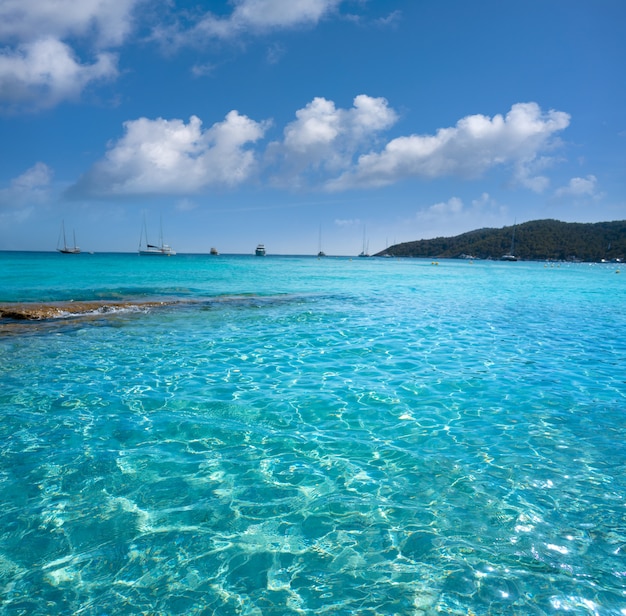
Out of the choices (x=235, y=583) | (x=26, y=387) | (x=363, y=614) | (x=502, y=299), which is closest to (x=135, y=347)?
(x=26, y=387)

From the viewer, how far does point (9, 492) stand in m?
5.63

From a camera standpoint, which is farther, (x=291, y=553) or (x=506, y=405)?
(x=506, y=405)

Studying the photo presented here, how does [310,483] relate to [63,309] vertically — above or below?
below

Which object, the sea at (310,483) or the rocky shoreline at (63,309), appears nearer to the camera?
the sea at (310,483)

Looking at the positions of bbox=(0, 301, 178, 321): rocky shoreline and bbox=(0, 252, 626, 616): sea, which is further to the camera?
bbox=(0, 301, 178, 321): rocky shoreline

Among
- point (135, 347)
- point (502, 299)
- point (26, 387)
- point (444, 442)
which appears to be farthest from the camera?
point (502, 299)

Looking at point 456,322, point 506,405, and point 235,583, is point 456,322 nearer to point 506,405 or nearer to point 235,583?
point 506,405

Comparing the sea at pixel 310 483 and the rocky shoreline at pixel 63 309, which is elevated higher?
the rocky shoreline at pixel 63 309

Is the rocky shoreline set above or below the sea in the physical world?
above

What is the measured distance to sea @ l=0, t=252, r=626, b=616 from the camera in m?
4.12

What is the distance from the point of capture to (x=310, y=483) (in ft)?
19.7

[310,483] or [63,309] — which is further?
[63,309]

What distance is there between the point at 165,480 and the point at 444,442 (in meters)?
4.68

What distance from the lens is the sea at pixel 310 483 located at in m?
4.12
